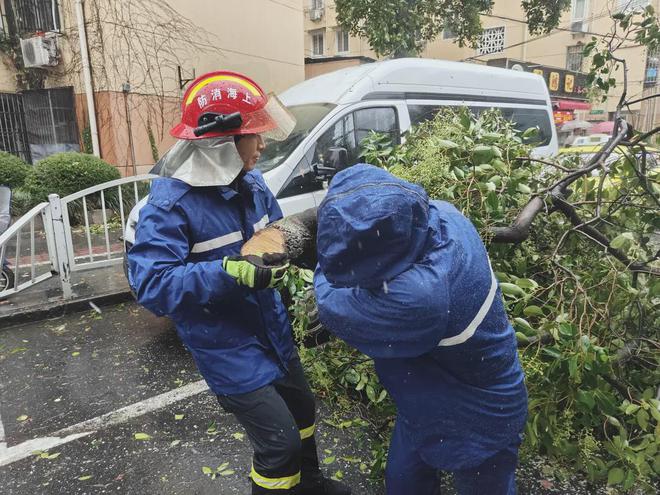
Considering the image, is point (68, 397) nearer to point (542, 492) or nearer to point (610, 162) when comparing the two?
point (542, 492)

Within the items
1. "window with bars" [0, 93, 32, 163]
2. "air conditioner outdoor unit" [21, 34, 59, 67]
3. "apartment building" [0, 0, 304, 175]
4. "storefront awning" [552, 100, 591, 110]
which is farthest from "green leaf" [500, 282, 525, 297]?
"storefront awning" [552, 100, 591, 110]

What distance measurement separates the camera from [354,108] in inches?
192

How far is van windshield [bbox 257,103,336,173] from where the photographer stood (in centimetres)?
439

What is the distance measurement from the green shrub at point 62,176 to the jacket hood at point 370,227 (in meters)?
8.50

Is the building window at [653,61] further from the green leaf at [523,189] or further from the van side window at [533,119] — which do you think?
the green leaf at [523,189]

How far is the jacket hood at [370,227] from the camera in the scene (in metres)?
1.19

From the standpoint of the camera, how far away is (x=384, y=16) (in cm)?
1073

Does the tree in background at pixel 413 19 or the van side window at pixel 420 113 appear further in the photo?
the tree in background at pixel 413 19

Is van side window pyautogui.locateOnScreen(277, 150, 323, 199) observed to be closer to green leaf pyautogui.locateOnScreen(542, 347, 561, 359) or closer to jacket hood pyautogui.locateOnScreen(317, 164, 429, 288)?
green leaf pyautogui.locateOnScreen(542, 347, 561, 359)

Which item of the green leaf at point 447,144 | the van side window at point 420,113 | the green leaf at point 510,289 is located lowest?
the green leaf at point 510,289

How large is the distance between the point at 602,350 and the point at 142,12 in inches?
467

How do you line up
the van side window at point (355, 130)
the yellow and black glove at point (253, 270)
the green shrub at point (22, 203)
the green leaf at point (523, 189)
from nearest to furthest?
the yellow and black glove at point (253, 270) → the green leaf at point (523, 189) → the van side window at point (355, 130) → the green shrub at point (22, 203)

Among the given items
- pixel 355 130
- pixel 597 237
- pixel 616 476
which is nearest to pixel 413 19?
pixel 355 130

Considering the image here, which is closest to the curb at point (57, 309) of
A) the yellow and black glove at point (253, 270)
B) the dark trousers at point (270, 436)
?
the dark trousers at point (270, 436)
